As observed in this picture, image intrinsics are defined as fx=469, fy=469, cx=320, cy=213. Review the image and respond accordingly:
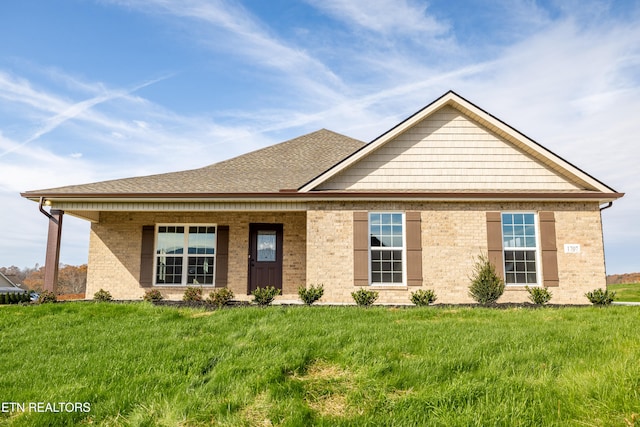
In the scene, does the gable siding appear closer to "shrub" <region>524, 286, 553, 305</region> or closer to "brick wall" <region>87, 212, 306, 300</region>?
"brick wall" <region>87, 212, 306, 300</region>

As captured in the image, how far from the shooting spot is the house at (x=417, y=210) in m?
12.0

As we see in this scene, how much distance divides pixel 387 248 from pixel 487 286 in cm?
257

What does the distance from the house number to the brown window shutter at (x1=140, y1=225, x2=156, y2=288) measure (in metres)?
11.5

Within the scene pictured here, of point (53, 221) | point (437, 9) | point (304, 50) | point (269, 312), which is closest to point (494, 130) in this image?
point (437, 9)

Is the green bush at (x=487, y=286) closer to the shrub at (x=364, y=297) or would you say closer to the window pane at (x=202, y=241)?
the shrub at (x=364, y=297)

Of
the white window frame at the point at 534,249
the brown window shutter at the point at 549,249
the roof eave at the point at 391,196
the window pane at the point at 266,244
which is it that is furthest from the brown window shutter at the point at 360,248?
the brown window shutter at the point at 549,249

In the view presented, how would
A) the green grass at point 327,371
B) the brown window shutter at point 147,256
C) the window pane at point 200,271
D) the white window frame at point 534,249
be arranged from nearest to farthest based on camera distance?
1. the green grass at point 327,371
2. the white window frame at point 534,249
3. the brown window shutter at point 147,256
4. the window pane at point 200,271

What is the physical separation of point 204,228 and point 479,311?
846 cm

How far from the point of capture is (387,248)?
12.1 metres

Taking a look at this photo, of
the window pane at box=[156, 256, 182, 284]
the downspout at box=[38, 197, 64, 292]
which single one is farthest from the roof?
the window pane at box=[156, 256, 182, 284]

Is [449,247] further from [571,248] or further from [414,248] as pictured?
[571,248]

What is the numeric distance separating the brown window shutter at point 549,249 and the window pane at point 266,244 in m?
7.33

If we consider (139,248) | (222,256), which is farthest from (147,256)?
(222,256)

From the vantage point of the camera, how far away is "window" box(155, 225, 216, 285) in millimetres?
13961
